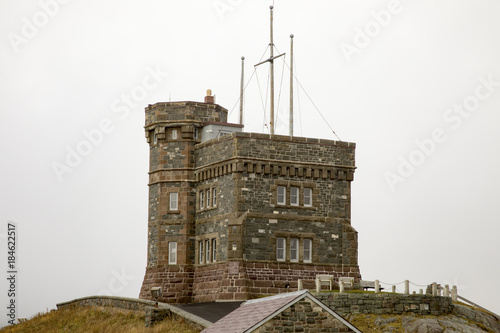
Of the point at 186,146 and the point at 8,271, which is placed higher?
the point at 186,146

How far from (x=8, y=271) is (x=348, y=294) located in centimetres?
1902

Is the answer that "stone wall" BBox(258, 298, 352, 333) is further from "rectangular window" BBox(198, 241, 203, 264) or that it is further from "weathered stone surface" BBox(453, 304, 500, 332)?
"rectangular window" BBox(198, 241, 203, 264)

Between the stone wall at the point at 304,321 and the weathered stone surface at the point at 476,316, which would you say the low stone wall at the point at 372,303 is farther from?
the stone wall at the point at 304,321

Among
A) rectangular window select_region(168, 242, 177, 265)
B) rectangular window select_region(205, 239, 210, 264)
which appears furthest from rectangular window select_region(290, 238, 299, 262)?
rectangular window select_region(168, 242, 177, 265)

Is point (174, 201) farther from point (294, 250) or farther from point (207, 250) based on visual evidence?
point (294, 250)

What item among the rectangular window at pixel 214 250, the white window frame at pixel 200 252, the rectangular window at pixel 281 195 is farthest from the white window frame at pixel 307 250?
the white window frame at pixel 200 252

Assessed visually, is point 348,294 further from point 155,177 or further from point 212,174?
point 155,177

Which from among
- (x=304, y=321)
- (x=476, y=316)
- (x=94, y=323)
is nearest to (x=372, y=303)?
(x=476, y=316)

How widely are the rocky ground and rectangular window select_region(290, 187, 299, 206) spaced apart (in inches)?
402

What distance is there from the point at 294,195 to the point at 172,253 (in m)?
8.26

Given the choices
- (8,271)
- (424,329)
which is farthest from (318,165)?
(8,271)

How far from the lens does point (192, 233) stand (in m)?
56.8

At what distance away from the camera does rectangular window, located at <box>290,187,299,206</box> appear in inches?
2130

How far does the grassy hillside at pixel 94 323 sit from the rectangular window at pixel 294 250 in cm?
950
